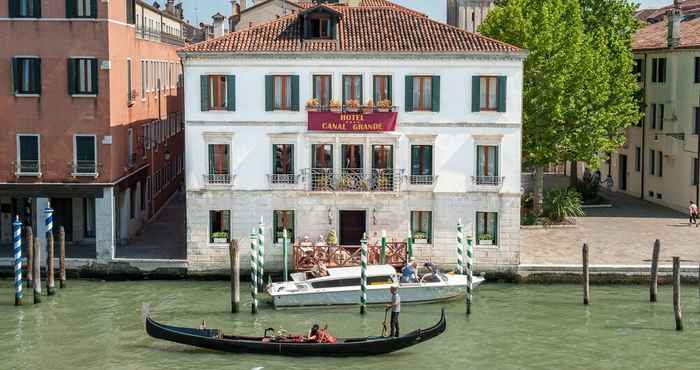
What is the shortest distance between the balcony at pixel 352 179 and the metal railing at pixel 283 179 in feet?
1.90

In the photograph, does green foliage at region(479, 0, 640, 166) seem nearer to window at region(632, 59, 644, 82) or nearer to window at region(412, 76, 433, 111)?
window at region(632, 59, 644, 82)

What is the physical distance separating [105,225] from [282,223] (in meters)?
7.00

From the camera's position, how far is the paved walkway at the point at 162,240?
4723 centimetres

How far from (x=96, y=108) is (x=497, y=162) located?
16.1m

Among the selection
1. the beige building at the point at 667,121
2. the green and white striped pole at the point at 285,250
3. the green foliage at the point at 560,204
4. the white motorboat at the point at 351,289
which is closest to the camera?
the white motorboat at the point at 351,289

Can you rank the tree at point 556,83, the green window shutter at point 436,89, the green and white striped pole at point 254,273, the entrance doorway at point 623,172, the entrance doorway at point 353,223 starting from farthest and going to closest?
the entrance doorway at point 623,172 → the tree at point 556,83 → the entrance doorway at point 353,223 → the green window shutter at point 436,89 → the green and white striped pole at point 254,273

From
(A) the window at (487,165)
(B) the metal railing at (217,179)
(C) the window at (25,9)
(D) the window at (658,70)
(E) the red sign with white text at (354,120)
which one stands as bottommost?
(B) the metal railing at (217,179)

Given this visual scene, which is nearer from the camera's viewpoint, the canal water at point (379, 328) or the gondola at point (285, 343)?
the canal water at point (379, 328)

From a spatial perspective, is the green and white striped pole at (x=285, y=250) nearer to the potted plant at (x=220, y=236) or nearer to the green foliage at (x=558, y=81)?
the potted plant at (x=220, y=236)

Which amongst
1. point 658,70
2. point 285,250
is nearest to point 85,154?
point 285,250

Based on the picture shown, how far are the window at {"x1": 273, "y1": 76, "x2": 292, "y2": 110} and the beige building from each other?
76.6ft

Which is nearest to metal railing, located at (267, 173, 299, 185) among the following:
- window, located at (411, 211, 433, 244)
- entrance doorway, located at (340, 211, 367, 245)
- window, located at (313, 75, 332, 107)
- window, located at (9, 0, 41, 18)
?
entrance doorway, located at (340, 211, 367, 245)

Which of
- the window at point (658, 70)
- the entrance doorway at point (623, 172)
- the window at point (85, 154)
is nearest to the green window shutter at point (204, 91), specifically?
the window at point (85, 154)

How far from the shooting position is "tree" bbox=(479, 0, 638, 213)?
53.7 metres
